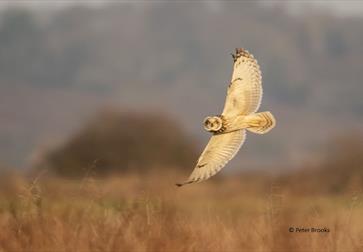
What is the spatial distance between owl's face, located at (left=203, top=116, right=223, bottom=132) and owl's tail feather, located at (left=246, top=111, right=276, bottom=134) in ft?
0.60

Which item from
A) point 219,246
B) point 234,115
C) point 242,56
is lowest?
point 219,246

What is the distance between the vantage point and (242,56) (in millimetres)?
6078

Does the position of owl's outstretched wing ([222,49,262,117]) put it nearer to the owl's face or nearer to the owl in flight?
the owl in flight

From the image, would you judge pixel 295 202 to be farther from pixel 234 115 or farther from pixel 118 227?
pixel 118 227

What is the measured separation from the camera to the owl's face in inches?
223

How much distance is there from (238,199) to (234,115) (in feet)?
4.51

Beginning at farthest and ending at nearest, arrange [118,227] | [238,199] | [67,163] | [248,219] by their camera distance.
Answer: [67,163]
[238,199]
[248,219]
[118,227]

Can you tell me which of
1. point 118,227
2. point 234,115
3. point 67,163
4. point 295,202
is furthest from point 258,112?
point 67,163

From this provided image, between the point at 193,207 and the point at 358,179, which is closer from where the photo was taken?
the point at 358,179

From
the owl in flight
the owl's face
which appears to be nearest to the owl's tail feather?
the owl in flight

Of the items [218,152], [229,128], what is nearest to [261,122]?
[229,128]

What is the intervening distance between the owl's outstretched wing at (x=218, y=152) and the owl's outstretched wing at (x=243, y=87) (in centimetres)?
15

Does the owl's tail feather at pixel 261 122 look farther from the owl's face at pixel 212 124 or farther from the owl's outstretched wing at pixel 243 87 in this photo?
the owl's face at pixel 212 124

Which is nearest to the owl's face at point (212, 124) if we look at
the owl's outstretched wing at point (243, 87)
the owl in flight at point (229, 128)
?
the owl in flight at point (229, 128)
